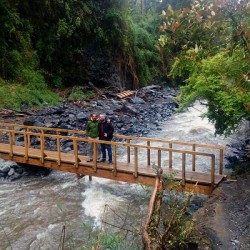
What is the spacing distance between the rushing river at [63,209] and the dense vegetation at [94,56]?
1299 millimetres

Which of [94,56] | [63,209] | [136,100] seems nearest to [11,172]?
[63,209]

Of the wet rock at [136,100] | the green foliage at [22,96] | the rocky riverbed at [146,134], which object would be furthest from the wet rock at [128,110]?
the green foliage at [22,96]

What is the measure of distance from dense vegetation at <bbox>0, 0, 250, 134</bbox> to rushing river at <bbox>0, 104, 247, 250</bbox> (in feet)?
4.26

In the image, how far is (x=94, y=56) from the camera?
100ft

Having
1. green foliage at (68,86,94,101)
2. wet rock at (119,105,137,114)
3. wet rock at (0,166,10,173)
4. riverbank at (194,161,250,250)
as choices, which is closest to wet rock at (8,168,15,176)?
wet rock at (0,166,10,173)

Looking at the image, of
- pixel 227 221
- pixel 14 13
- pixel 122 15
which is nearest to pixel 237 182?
pixel 227 221

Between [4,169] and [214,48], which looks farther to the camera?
[4,169]

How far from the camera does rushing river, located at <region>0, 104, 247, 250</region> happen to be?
8094mm

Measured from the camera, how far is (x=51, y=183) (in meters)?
11.8

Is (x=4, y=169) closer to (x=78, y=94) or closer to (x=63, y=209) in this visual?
(x=63, y=209)

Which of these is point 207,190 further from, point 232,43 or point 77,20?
point 77,20

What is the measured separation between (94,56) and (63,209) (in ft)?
74.2

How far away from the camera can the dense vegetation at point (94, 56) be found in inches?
361

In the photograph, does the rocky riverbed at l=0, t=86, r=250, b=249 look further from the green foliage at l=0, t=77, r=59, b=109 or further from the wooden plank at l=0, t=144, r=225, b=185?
the green foliage at l=0, t=77, r=59, b=109
